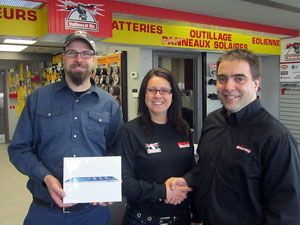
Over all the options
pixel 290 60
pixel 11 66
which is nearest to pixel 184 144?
pixel 290 60

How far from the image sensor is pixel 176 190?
174cm

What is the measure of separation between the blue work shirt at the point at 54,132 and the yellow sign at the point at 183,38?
323 cm

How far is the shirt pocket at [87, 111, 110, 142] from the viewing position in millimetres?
1876

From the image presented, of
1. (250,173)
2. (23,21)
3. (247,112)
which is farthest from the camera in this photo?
(23,21)

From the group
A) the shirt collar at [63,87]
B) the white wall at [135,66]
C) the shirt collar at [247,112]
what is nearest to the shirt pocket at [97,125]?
the shirt collar at [63,87]

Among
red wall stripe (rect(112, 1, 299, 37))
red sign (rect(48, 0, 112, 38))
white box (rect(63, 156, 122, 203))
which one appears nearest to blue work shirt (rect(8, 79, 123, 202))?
white box (rect(63, 156, 122, 203))

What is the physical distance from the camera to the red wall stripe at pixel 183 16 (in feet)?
15.8

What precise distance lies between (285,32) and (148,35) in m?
4.00

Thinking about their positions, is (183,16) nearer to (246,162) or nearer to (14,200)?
(14,200)

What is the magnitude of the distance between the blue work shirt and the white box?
17cm

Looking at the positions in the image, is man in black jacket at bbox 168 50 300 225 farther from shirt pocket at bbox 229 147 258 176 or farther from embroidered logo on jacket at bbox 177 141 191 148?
embroidered logo on jacket at bbox 177 141 191 148

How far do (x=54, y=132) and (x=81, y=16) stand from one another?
301 cm

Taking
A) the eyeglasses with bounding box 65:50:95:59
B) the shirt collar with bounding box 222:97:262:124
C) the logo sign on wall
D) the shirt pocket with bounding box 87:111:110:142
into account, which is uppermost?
the logo sign on wall

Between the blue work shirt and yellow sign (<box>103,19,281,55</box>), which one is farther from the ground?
yellow sign (<box>103,19,281,55</box>)
